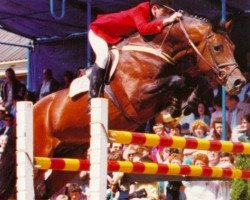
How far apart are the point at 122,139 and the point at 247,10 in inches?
290

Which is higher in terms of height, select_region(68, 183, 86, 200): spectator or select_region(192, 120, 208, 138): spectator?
Answer: select_region(192, 120, 208, 138): spectator

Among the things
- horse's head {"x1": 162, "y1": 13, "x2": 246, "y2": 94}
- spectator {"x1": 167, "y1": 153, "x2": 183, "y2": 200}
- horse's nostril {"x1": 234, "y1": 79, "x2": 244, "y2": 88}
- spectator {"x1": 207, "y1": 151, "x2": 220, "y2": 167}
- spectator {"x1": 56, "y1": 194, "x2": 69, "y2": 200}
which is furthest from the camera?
spectator {"x1": 56, "y1": 194, "x2": 69, "y2": 200}

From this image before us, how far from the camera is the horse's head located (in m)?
8.04

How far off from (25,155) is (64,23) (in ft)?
34.3

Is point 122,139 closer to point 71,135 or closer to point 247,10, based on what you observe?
point 71,135

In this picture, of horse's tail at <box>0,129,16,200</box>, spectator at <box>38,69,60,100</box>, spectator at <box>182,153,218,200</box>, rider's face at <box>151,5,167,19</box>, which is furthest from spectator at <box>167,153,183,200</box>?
spectator at <box>38,69,60,100</box>

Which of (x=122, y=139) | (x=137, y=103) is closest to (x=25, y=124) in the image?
(x=122, y=139)

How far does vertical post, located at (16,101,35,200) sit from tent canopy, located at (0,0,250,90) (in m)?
7.31

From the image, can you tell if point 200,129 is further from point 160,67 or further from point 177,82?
point 177,82

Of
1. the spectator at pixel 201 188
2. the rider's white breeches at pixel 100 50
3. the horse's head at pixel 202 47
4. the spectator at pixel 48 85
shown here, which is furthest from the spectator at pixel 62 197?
the spectator at pixel 48 85

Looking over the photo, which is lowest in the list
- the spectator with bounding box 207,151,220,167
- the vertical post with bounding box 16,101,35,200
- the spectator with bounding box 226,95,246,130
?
the vertical post with bounding box 16,101,35,200

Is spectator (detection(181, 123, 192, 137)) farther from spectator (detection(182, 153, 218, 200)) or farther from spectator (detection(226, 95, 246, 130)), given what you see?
spectator (detection(182, 153, 218, 200))

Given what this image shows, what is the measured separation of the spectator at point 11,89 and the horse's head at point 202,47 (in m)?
7.51

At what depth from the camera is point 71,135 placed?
8.55 meters
